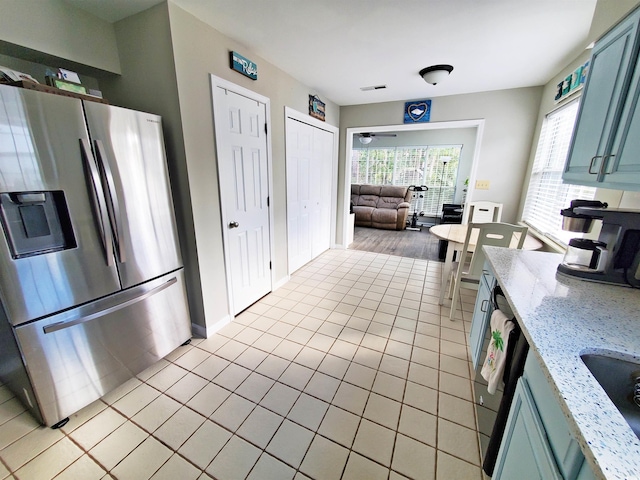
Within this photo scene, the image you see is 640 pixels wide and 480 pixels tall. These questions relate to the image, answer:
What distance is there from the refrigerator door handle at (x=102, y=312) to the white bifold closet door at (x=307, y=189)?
5.64ft

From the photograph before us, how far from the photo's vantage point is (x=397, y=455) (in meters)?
1.33

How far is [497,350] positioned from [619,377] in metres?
0.40

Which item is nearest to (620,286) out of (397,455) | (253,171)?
(397,455)

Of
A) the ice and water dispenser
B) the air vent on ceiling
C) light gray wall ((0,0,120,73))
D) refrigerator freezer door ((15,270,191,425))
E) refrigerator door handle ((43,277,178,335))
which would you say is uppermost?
the air vent on ceiling

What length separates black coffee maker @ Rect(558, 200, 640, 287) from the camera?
1.18 m

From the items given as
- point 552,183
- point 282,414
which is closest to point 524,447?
point 282,414

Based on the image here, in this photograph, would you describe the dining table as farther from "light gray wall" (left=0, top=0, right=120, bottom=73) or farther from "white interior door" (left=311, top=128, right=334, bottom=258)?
"light gray wall" (left=0, top=0, right=120, bottom=73)

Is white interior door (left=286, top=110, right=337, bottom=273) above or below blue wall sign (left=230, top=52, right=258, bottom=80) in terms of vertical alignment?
below

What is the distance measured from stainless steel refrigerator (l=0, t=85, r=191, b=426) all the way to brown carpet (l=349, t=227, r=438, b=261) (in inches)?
143

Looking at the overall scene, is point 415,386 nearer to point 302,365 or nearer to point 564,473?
point 302,365

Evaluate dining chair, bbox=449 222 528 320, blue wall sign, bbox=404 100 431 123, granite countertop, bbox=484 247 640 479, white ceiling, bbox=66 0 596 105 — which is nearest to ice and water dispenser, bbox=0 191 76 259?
white ceiling, bbox=66 0 596 105

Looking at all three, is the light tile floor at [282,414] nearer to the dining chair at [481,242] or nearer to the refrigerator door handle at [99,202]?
the dining chair at [481,242]

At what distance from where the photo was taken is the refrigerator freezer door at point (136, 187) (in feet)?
4.79

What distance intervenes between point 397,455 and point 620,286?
1389 mm
